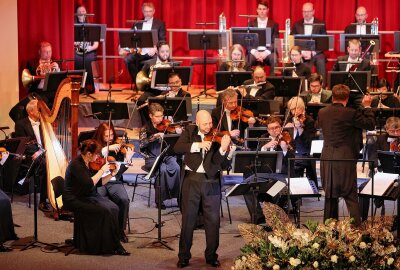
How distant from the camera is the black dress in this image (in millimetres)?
8383

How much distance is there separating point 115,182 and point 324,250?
5232 mm

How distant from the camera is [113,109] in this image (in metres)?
10.7

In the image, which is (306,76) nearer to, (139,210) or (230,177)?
(230,177)

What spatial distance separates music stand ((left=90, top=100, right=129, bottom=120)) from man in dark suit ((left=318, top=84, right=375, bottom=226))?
2.98 m

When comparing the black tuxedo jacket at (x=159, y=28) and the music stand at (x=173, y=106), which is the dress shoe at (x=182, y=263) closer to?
the music stand at (x=173, y=106)

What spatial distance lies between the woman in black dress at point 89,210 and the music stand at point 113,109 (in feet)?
7.48

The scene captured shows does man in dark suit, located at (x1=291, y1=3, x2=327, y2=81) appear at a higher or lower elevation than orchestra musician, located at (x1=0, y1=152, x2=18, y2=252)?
higher

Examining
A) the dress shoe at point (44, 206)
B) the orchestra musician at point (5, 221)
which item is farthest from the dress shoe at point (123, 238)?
the dress shoe at point (44, 206)

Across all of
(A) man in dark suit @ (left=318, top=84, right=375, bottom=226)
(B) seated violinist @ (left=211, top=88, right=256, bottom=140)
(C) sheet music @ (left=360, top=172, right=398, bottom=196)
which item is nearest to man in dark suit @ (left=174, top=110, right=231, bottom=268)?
(A) man in dark suit @ (left=318, top=84, right=375, bottom=226)

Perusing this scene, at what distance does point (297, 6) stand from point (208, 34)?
3393mm

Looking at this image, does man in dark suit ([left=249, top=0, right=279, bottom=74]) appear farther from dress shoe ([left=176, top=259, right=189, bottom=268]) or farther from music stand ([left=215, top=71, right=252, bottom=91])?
dress shoe ([left=176, top=259, right=189, bottom=268])

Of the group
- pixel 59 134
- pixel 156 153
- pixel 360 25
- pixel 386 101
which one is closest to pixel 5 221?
pixel 59 134

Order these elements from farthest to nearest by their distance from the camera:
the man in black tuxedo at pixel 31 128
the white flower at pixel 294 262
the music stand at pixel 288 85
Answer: the music stand at pixel 288 85 → the man in black tuxedo at pixel 31 128 → the white flower at pixel 294 262

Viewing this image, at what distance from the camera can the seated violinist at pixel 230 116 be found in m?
9.96
